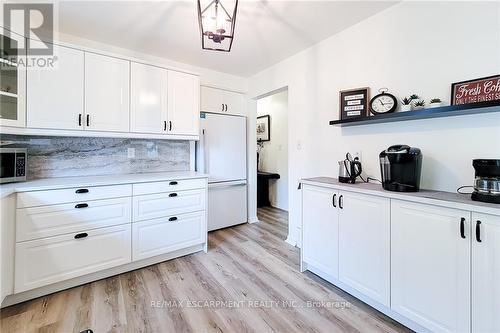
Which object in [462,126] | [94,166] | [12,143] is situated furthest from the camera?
[94,166]

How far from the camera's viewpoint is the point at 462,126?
1.58 meters

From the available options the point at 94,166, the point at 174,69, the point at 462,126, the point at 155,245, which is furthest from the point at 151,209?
the point at 462,126

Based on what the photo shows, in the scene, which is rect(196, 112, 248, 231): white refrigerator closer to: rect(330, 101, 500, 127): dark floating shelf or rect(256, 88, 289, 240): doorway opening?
rect(256, 88, 289, 240): doorway opening

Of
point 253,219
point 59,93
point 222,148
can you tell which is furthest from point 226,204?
point 59,93

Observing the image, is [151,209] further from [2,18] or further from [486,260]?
[486,260]

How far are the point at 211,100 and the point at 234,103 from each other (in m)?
0.43

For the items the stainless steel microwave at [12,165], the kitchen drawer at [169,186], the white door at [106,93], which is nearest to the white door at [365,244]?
the kitchen drawer at [169,186]

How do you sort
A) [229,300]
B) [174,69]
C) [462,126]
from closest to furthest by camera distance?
[462,126], [229,300], [174,69]

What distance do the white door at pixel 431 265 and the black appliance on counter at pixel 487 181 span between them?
0.49 feet

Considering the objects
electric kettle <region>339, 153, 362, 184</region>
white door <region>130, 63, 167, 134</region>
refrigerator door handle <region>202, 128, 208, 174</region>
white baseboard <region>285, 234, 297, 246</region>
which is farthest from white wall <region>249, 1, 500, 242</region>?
white door <region>130, 63, 167, 134</region>

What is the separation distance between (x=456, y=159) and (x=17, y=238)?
3355mm

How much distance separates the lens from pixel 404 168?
1.62 m

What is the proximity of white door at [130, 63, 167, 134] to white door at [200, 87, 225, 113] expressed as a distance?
0.76 m

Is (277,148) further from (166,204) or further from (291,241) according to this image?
(166,204)
